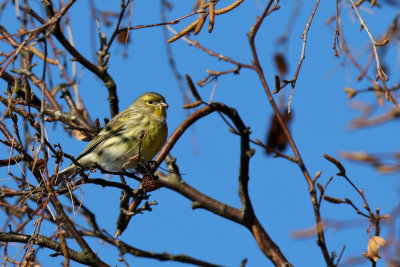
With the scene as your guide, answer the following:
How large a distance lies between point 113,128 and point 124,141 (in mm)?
205

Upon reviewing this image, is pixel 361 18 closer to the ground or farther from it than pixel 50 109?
closer to the ground

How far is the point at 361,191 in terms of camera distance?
115 inches

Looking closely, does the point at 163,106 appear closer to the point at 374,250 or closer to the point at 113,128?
the point at 113,128

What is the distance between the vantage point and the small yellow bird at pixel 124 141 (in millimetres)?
5299

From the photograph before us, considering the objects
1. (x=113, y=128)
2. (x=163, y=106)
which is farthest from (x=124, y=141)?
(x=163, y=106)

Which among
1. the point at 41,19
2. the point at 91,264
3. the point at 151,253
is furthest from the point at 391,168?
the point at 41,19

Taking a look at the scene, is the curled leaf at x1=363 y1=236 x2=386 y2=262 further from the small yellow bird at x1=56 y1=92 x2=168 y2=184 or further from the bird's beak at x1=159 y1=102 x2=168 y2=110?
the bird's beak at x1=159 y1=102 x2=168 y2=110

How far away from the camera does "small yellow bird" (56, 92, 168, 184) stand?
209 inches

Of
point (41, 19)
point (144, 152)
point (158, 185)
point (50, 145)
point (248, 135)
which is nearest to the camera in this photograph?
point (50, 145)

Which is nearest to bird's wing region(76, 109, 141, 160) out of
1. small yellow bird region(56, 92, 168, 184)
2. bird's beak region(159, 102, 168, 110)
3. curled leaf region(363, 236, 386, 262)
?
small yellow bird region(56, 92, 168, 184)

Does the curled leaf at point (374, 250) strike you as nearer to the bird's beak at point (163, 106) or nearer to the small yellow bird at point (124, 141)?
the small yellow bird at point (124, 141)

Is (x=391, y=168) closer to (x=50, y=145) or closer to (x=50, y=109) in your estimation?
(x=50, y=145)

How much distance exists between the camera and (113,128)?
538 cm

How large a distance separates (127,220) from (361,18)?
251cm
